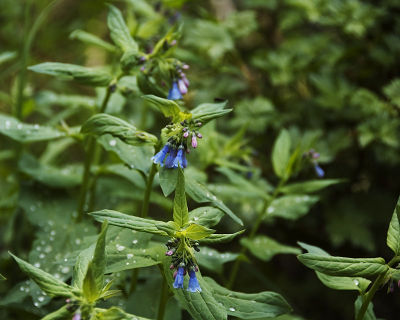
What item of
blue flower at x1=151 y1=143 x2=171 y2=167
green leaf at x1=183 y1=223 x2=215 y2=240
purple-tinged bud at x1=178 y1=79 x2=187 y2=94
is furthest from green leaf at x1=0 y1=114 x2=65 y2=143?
green leaf at x1=183 y1=223 x2=215 y2=240

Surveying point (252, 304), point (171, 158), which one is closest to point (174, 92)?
point (171, 158)

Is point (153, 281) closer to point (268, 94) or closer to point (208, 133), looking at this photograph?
point (208, 133)

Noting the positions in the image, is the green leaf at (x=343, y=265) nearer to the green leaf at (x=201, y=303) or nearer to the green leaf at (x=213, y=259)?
the green leaf at (x=201, y=303)

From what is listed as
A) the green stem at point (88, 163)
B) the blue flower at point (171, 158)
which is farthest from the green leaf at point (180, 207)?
the green stem at point (88, 163)

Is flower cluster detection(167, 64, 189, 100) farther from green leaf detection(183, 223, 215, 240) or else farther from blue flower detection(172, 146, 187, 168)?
green leaf detection(183, 223, 215, 240)

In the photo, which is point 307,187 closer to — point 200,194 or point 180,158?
point 200,194
